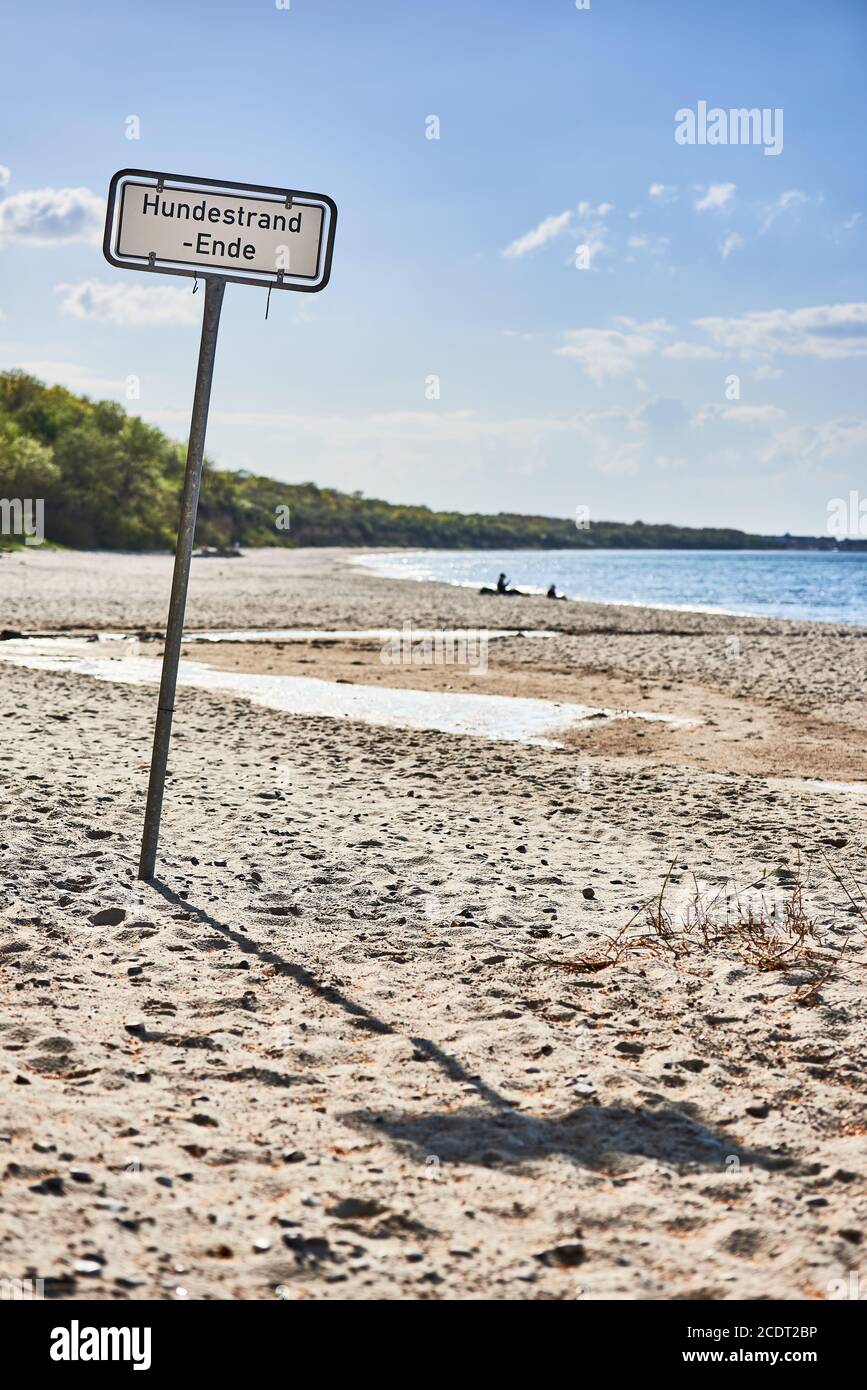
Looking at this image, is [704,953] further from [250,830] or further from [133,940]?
[250,830]

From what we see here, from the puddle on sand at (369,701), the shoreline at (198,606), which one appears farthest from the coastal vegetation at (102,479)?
the puddle on sand at (369,701)

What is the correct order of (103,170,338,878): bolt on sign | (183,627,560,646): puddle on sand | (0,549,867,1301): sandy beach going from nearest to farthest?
1. (0,549,867,1301): sandy beach
2. (103,170,338,878): bolt on sign
3. (183,627,560,646): puddle on sand

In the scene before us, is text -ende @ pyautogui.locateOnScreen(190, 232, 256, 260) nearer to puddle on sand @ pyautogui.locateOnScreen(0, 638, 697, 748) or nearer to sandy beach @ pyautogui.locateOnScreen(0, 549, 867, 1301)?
sandy beach @ pyautogui.locateOnScreen(0, 549, 867, 1301)

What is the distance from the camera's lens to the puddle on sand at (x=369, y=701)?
1264cm

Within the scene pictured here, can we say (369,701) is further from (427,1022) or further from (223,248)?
(427,1022)

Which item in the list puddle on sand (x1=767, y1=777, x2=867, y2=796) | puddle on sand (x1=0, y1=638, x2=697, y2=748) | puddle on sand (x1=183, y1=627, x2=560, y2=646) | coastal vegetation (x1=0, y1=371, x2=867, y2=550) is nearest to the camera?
puddle on sand (x1=767, y1=777, x2=867, y2=796)

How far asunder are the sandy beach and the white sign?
3.08 metres

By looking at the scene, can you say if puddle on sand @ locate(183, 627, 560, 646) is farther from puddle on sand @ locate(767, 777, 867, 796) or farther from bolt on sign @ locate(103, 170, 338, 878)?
bolt on sign @ locate(103, 170, 338, 878)

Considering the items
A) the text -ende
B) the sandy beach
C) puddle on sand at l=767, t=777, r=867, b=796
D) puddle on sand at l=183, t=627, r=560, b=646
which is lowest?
the sandy beach

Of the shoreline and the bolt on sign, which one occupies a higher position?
the bolt on sign

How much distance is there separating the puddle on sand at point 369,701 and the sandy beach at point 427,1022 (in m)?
1.76

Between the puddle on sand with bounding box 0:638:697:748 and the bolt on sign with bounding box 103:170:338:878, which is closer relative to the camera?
the bolt on sign with bounding box 103:170:338:878

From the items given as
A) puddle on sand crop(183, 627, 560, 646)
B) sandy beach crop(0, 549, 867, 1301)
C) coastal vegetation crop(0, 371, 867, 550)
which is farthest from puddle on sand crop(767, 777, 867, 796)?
coastal vegetation crop(0, 371, 867, 550)

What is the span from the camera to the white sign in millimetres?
5316
